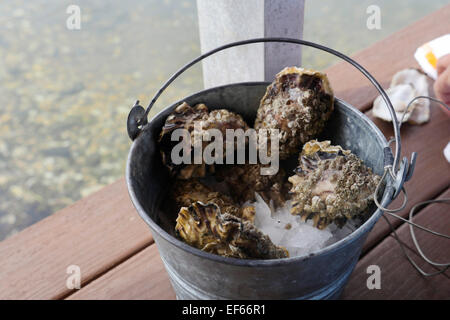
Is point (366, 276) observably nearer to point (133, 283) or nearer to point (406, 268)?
point (406, 268)

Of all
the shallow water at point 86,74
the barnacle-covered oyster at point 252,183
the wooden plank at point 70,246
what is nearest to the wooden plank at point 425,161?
the barnacle-covered oyster at point 252,183

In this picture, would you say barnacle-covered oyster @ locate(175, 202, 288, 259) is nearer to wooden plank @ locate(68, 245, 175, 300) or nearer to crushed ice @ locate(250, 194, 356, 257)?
crushed ice @ locate(250, 194, 356, 257)

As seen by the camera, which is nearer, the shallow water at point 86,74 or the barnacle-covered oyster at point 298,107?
the barnacle-covered oyster at point 298,107

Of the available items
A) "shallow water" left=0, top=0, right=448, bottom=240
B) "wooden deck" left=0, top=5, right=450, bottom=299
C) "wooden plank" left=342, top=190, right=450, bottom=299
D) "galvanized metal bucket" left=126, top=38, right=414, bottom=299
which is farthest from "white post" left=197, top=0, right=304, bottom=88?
"shallow water" left=0, top=0, right=448, bottom=240

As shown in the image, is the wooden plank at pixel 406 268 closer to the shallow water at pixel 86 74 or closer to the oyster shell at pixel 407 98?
the oyster shell at pixel 407 98

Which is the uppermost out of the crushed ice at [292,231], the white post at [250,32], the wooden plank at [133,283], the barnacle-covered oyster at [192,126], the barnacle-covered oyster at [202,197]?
the white post at [250,32]

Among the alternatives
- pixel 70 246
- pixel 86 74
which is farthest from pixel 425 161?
pixel 86 74
